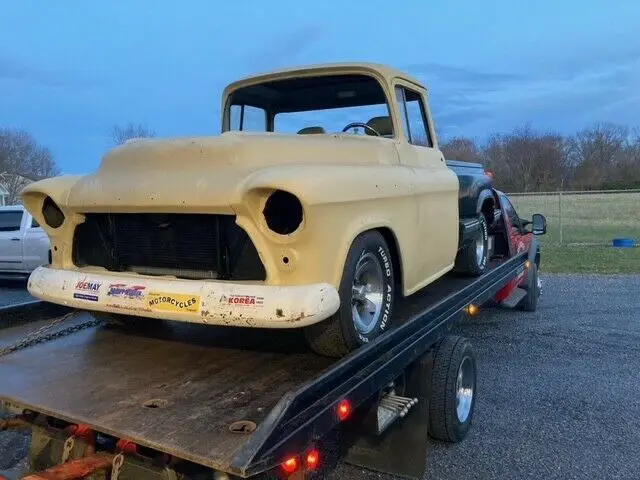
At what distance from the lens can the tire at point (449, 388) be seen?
12.4 ft

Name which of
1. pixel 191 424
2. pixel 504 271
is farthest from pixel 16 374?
pixel 504 271

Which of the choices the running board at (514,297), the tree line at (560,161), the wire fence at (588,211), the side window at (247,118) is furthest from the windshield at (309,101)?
the tree line at (560,161)

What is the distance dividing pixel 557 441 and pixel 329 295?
2.36 metres

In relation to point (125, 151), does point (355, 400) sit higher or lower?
lower

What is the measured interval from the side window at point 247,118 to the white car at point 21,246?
7.49 metres

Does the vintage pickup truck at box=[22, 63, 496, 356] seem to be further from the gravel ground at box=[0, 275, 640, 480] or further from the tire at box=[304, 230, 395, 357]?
the gravel ground at box=[0, 275, 640, 480]

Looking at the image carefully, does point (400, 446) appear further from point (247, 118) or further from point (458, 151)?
point (458, 151)

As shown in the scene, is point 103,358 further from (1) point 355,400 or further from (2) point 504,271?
(2) point 504,271

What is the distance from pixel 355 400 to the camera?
2.72 m

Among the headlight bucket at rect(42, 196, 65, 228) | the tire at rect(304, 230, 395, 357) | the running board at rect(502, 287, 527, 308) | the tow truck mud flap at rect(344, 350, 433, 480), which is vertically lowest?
the tow truck mud flap at rect(344, 350, 433, 480)

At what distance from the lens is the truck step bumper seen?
2.70m

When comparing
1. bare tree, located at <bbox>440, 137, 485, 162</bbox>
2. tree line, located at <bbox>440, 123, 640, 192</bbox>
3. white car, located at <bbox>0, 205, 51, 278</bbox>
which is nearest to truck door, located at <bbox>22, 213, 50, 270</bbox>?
white car, located at <bbox>0, 205, 51, 278</bbox>

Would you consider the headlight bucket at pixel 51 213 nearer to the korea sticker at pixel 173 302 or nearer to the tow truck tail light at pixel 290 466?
the korea sticker at pixel 173 302

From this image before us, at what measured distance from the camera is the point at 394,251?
3.64 meters
